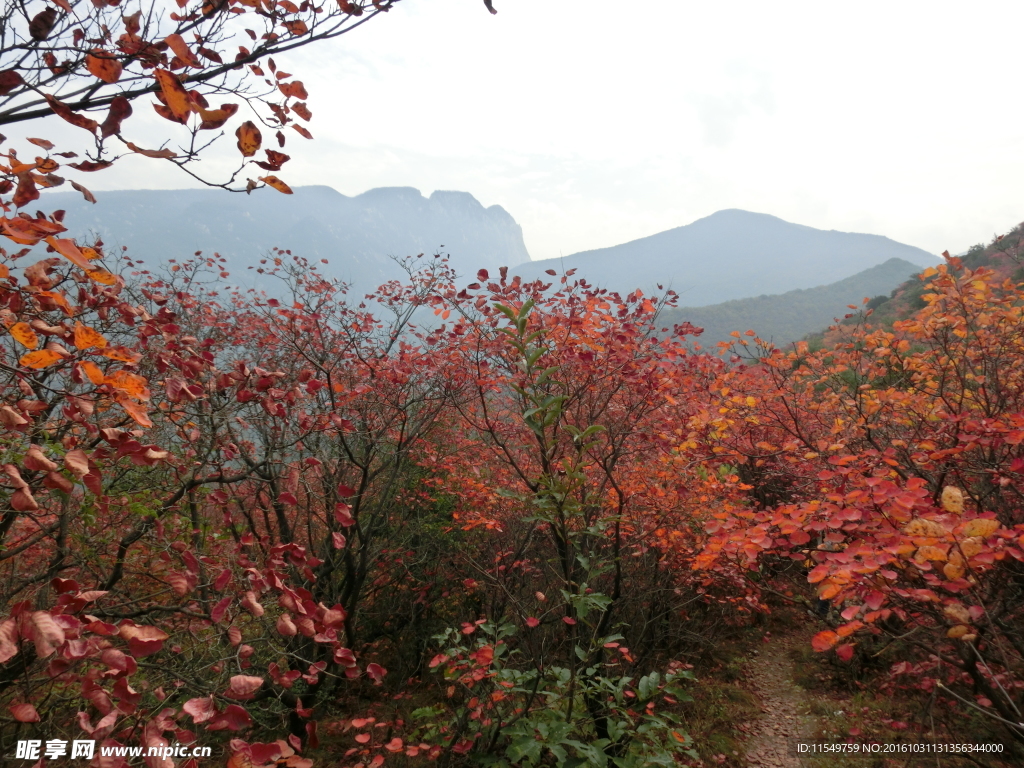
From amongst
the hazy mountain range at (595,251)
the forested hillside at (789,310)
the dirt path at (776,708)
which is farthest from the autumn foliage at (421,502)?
the hazy mountain range at (595,251)

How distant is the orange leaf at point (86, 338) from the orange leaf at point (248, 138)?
883 millimetres

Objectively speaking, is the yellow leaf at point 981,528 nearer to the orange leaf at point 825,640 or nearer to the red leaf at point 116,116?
the orange leaf at point 825,640

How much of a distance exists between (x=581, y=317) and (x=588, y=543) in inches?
119

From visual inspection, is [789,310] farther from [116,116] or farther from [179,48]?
[116,116]

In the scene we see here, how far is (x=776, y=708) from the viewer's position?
822cm

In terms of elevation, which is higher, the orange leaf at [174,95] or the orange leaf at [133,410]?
the orange leaf at [174,95]

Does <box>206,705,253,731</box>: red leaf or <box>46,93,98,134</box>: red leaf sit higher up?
<box>46,93,98,134</box>: red leaf

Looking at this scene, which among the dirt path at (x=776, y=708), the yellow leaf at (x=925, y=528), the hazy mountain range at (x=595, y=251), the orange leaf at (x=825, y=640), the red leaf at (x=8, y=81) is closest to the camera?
the red leaf at (x=8, y=81)

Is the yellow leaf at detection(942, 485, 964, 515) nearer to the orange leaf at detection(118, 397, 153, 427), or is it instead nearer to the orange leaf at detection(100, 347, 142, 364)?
the orange leaf at detection(118, 397, 153, 427)

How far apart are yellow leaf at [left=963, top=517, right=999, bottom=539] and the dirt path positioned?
6.04 metres

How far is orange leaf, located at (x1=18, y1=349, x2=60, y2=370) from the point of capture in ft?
5.05

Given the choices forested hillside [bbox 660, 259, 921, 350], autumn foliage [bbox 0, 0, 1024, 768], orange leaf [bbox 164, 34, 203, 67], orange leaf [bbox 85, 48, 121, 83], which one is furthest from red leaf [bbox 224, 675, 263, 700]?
forested hillside [bbox 660, 259, 921, 350]

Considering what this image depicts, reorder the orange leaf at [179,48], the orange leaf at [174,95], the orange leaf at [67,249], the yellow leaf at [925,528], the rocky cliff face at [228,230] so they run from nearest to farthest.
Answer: the orange leaf at [67,249] → the orange leaf at [174,95] → the orange leaf at [179,48] → the yellow leaf at [925,528] → the rocky cliff face at [228,230]

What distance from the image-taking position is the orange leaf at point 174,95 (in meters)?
1.62
